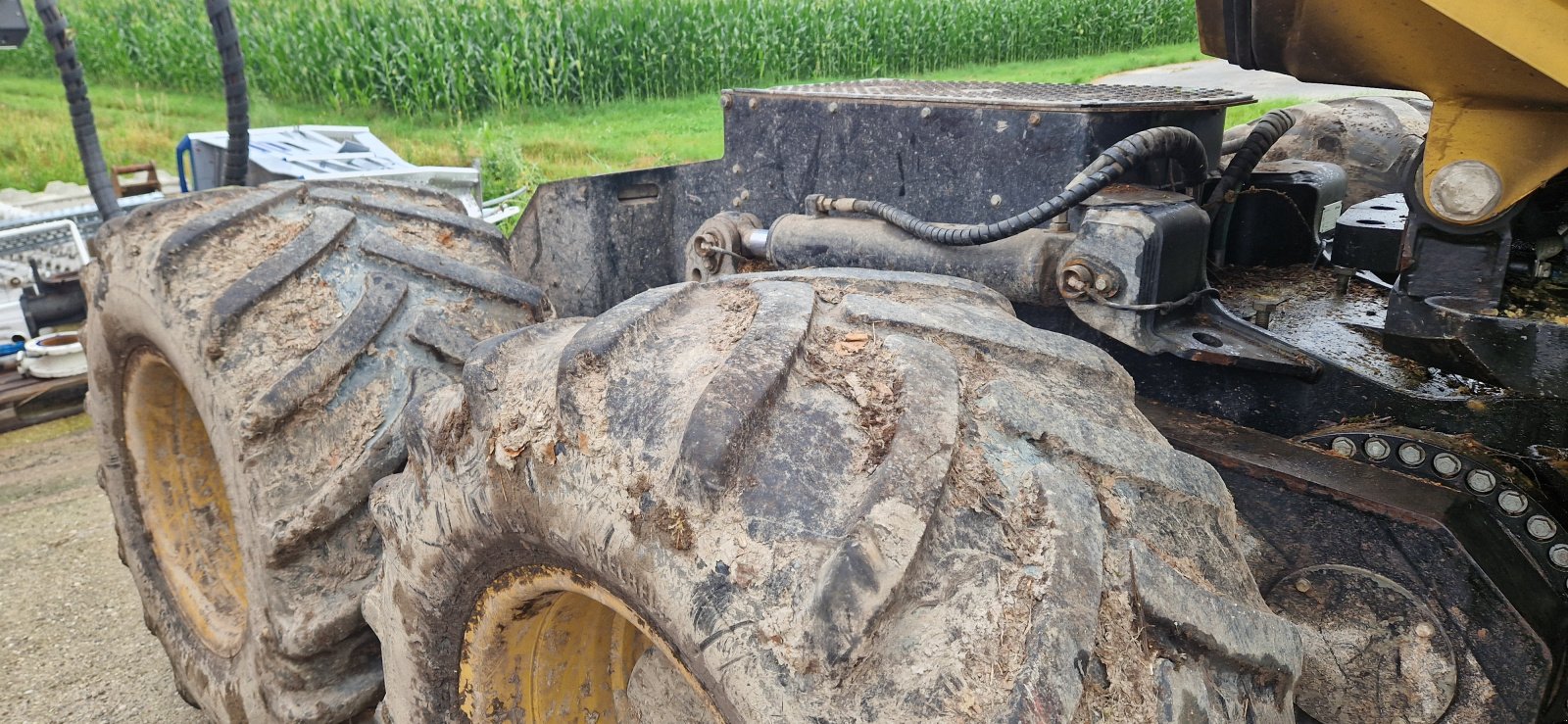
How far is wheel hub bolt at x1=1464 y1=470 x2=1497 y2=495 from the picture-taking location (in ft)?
4.62

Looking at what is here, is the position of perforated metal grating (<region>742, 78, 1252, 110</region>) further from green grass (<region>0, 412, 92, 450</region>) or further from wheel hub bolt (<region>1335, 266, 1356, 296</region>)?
green grass (<region>0, 412, 92, 450</region>)

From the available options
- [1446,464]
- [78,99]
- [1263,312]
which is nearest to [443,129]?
[78,99]

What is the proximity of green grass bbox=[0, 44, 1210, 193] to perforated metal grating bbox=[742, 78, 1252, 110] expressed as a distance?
18.4 ft

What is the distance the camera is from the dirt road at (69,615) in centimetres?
262

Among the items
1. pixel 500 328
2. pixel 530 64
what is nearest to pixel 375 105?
pixel 530 64

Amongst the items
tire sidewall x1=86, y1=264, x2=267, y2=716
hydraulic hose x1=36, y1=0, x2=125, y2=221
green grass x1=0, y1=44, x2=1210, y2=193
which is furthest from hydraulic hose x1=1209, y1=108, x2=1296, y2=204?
green grass x1=0, y1=44, x2=1210, y2=193

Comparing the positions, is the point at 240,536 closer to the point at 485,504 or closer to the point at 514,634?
the point at 514,634

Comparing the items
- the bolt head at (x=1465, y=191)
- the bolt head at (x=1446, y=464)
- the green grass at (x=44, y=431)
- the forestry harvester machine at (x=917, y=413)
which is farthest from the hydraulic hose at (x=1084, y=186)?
the green grass at (x=44, y=431)

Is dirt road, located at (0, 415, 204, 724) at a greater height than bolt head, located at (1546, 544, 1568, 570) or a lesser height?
lesser

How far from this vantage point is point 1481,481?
141 cm

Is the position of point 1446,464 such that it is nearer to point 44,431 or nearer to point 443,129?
point 44,431

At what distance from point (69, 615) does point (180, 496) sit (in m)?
0.93

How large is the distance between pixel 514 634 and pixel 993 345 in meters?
0.78

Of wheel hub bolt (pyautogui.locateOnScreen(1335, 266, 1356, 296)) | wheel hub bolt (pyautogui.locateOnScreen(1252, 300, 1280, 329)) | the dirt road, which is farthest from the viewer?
the dirt road
